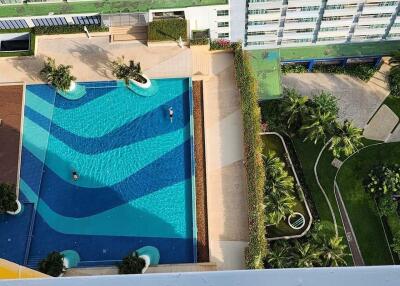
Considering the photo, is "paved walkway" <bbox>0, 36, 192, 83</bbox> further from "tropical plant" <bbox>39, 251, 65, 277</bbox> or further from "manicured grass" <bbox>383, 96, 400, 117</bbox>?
"manicured grass" <bbox>383, 96, 400, 117</bbox>

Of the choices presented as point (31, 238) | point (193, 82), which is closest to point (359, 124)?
point (193, 82)

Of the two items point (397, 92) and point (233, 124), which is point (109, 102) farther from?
point (397, 92)

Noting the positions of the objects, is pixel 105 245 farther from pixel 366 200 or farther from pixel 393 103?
pixel 393 103

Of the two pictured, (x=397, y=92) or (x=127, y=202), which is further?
(x=397, y=92)

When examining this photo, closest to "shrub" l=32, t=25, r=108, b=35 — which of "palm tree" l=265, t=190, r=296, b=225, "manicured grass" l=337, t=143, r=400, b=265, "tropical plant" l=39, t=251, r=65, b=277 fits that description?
"tropical plant" l=39, t=251, r=65, b=277

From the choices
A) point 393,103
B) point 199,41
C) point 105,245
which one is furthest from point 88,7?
point 393,103

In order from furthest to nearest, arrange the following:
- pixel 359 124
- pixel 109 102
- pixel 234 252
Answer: pixel 359 124 → pixel 109 102 → pixel 234 252

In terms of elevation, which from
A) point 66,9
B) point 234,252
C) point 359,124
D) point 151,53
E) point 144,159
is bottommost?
point 234,252
